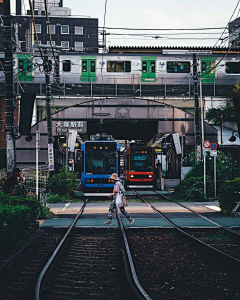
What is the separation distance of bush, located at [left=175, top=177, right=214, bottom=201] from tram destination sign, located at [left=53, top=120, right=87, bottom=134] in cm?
1800

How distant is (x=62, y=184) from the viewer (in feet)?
100

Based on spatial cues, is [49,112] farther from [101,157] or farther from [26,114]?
[26,114]

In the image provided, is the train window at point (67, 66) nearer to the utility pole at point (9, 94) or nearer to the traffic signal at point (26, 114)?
the traffic signal at point (26, 114)

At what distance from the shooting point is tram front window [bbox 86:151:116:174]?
106 ft

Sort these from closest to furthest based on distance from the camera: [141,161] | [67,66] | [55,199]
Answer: [55,199] → [141,161] → [67,66]

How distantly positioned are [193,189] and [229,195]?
28.8ft

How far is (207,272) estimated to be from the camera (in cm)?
948

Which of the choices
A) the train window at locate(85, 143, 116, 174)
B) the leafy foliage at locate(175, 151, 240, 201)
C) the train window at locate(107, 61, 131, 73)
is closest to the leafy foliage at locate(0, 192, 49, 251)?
the leafy foliage at locate(175, 151, 240, 201)

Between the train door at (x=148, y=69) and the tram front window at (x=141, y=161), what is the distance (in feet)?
43.1

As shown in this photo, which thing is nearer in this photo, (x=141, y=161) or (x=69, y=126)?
(x=141, y=161)

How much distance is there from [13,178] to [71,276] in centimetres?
1005

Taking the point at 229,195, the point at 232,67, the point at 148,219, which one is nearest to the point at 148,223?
the point at 148,219

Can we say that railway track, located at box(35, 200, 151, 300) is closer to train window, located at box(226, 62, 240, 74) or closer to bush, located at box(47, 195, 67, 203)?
bush, located at box(47, 195, 67, 203)

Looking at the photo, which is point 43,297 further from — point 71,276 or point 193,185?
point 193,185
